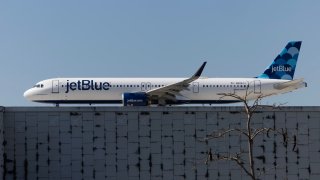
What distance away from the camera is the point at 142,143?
3400 cm

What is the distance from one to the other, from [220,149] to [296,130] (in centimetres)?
515

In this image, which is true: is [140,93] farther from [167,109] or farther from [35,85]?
[167,109]

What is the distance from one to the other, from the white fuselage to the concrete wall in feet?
49.4

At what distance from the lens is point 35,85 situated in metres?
52.6

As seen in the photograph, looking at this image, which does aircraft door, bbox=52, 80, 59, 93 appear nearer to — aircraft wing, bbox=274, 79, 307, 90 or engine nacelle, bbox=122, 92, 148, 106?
engine nacelle, bbox=122, 92, 148, 106

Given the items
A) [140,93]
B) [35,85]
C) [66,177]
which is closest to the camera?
[66,177]

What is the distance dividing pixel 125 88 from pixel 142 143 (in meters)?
18.9

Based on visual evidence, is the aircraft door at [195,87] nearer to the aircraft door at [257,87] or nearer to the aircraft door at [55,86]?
the aircraft door at [257,87]

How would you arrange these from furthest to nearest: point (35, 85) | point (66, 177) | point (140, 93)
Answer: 1. point (35, 85)
2. point (140, 93)
3. point (66, 177)

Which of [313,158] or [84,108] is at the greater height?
[84,108]

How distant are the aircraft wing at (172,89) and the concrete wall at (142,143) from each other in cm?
1673

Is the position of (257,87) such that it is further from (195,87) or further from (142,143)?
(142,143)

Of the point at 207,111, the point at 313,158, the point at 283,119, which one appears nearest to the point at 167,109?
the point at 207,111

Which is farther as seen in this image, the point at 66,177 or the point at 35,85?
the point at 35,85
